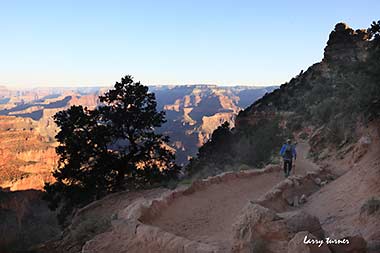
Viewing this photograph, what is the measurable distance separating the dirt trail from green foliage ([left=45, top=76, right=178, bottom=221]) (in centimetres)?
664

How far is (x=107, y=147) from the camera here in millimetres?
19672

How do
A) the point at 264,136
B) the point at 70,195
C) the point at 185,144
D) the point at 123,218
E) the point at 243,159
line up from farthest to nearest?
the point at 185,144 → the point at 264,136 → the point at 243,159 → the point at 70,195 → the point at 123,218

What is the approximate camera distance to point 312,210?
A: 31.9ft

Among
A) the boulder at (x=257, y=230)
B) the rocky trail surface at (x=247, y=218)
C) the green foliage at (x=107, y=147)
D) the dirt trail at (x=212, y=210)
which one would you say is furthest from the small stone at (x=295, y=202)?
the green foliage at (x=107, y=147)

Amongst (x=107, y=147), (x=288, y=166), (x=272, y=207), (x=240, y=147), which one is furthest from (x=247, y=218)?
(x=240, y=147)

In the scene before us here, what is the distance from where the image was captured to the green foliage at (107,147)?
19031 mm

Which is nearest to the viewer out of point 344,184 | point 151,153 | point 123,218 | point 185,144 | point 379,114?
point 123,218

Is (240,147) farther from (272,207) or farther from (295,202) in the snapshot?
(272,207)

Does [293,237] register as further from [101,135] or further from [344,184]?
[101,135]

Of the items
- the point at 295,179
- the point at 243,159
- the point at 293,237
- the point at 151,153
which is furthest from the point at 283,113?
the point at 293,237

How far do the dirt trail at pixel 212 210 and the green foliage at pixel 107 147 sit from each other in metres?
6.64

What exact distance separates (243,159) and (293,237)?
2284 cm

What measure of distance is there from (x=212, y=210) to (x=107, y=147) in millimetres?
10445

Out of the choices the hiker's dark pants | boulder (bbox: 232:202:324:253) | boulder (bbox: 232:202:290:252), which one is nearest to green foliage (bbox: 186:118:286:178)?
the hiker's dark pants
